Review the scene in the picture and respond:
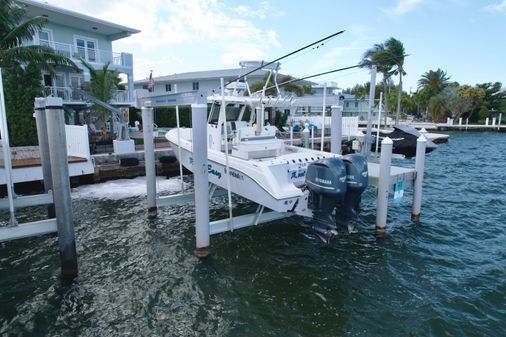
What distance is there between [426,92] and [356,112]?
17.2 metres

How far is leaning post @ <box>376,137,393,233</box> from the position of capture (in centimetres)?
685

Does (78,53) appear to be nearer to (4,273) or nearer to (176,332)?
(4,273)

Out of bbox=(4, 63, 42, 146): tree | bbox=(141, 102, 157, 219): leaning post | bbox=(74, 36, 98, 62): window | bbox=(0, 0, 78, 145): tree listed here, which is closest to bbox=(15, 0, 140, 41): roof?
bbox=(74, 36, 98, 62): window

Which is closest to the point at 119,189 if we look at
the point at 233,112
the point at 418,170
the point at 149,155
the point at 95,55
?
the point at 149,155

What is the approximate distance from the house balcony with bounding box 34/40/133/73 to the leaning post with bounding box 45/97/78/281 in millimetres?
17080

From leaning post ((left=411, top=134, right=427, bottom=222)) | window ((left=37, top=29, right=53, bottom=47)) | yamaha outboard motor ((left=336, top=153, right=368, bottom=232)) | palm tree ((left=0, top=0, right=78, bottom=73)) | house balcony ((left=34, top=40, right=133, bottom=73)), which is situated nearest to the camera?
yamaha outboard motor ((left=336, top=153, right=368, bottom=232))

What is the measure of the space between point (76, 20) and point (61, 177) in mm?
19998

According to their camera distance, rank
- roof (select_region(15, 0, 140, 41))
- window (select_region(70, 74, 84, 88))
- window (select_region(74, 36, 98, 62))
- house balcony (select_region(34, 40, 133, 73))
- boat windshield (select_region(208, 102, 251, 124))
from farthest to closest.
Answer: window (select_region(74, 36, 98, 62)) < window (select_region(70, 74, 84, 88)) < house balcony (select_region(34, 40, 133, 73)) < roof (select_region(15, 0, 140, 41)) < boat windshield (select_region(208, 102, 251, 124))

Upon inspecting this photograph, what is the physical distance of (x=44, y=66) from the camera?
1459cm

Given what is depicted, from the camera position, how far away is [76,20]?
20656 mm

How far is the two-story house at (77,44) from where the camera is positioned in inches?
745

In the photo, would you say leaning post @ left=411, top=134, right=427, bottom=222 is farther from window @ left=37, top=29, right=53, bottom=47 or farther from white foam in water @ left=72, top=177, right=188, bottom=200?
window @ left=37, top=29, right=53, bottom=47

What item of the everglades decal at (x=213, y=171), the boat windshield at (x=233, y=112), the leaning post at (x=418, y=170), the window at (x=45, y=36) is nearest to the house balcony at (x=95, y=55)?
the window at (x=45, y=36)

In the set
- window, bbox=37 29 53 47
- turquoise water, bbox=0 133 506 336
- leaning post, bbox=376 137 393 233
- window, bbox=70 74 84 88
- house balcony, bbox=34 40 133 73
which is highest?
window, bbox=37 29 53 47
